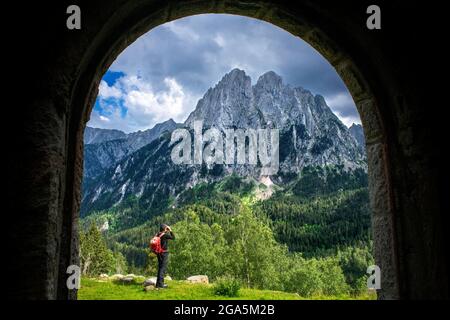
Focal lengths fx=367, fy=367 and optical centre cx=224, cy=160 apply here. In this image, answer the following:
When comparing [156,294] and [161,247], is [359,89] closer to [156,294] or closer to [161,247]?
[161,247]

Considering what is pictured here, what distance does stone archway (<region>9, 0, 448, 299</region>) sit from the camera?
1.92m

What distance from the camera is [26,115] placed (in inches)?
73.9

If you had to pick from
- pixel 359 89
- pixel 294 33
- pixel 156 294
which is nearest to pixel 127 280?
pixel 156 294

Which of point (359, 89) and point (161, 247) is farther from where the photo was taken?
point (161, 247)

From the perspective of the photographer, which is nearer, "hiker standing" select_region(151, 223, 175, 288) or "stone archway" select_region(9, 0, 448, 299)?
"stone archway" select_region(9, 0, 448, 299)

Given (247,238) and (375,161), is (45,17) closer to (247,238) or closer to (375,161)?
(375,161)

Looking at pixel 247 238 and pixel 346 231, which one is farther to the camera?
pixel 346 231

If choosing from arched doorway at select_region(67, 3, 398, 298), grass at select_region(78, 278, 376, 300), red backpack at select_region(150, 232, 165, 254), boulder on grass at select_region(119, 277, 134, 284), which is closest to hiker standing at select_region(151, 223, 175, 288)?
red backpack at select_region(150, 232, 165, 254)

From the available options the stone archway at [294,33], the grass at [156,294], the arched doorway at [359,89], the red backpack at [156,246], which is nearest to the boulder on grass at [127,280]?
the grass at [156,294]

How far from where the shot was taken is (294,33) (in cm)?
313

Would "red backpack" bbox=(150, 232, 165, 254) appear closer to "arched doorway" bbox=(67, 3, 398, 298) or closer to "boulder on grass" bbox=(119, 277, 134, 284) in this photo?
"boulder on grass" bbox=(119, 277, 134, 284)

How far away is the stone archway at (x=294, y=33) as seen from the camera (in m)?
1.92
